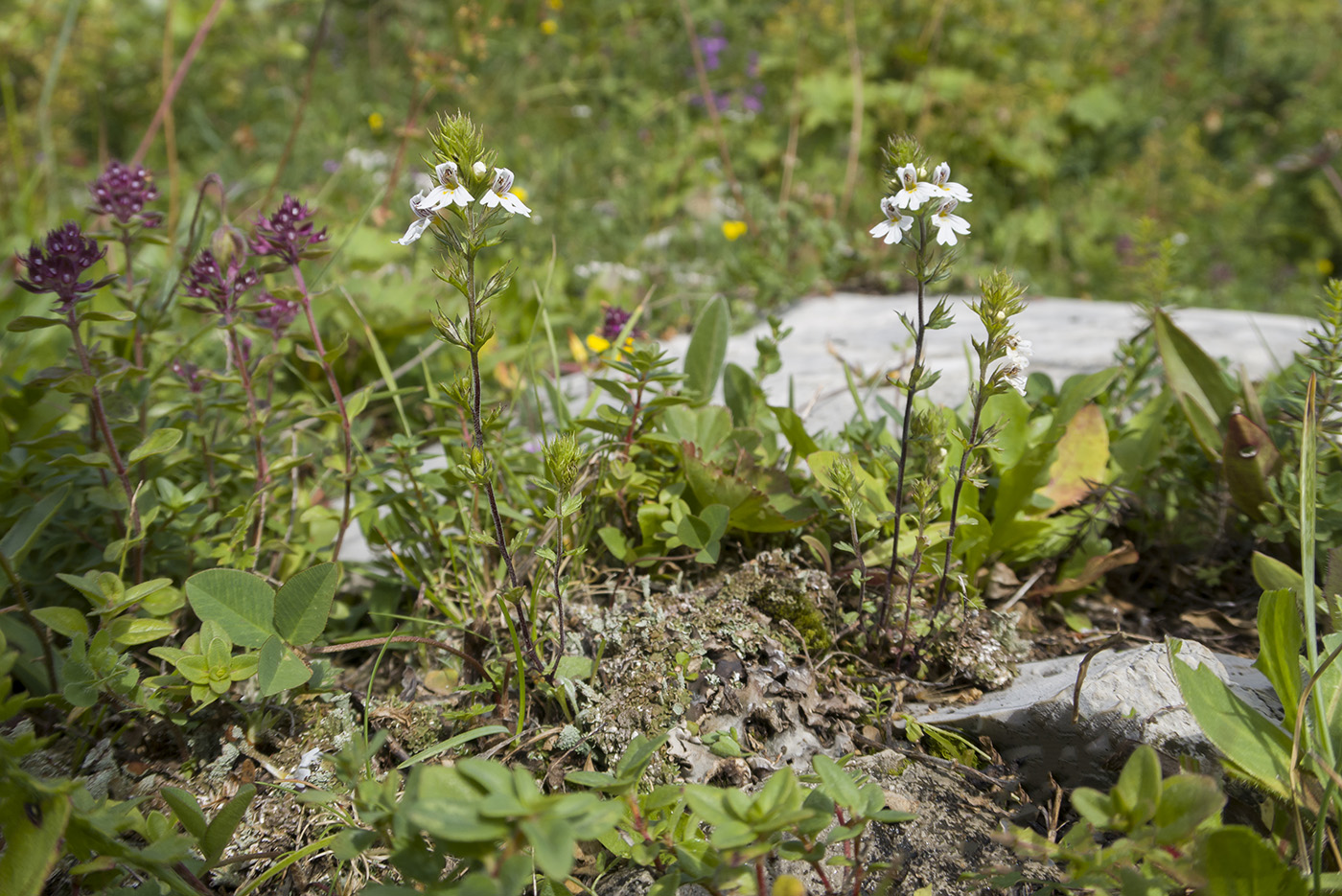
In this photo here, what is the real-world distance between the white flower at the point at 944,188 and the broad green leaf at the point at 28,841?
1.53 m

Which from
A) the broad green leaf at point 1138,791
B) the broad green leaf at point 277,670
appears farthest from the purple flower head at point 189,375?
the broad green leaf at point 1138,791

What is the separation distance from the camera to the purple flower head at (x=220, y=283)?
179cm

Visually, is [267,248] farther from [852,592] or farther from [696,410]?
[852,592]

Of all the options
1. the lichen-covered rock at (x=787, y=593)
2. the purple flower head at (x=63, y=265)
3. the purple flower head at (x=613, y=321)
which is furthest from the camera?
the purple flower head at (x=613, y=321)

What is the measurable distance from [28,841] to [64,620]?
0.43 metres

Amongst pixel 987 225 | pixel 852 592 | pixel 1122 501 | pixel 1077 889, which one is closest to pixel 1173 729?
pixel 1077 889

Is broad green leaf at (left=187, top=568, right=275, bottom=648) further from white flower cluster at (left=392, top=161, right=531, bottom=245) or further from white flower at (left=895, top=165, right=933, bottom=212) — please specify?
white flower at (left=895, top=165, right=933, bottom=212)

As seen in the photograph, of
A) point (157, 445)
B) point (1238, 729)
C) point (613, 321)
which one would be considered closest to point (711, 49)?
point (613, 321)

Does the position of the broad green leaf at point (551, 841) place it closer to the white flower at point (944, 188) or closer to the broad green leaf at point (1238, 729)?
the broad green leaf at point (1238, 729)

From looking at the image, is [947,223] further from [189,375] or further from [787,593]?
[189,375]

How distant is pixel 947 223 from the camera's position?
4.40 feet

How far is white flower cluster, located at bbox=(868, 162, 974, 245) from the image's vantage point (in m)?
1.30

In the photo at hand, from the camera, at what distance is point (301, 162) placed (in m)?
4.80

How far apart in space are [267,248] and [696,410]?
112 cm
